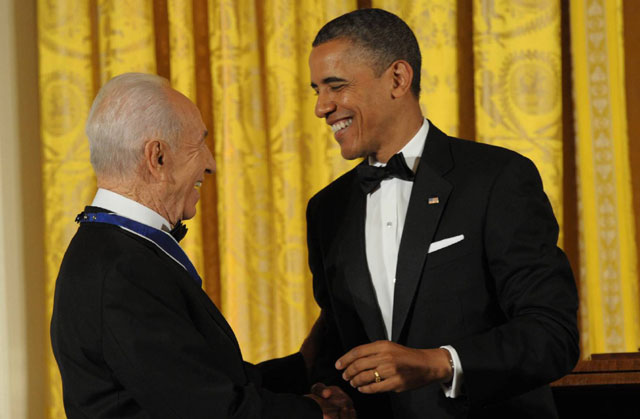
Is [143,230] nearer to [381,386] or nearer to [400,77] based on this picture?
[381,386]

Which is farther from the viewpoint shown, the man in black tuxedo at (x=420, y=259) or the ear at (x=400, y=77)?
the ear at (x=400, y=77)

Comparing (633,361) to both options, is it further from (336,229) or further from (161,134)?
(161,134)

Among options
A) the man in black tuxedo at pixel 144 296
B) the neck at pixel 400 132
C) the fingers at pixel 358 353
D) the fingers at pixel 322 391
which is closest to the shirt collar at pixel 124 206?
the man in black tuxedo at pixel 144 296

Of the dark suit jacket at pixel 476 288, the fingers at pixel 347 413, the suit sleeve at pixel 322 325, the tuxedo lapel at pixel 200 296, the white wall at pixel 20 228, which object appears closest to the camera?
the tuxedo lapel at pixel 200 296

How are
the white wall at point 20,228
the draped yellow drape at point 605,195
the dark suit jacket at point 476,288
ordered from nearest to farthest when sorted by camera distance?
the dark suit jacket at point 476,288 → the draped yellow drape at point 605,195 → the white wall at point 20,228

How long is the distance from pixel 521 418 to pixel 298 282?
1267mm

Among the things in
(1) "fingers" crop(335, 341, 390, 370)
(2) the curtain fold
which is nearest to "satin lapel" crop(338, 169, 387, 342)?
(1) "fingers" crop(335, 341, 390, 370)

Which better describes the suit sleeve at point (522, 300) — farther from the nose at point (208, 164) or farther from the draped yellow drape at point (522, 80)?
the draped yellow drape at point (522, 80)

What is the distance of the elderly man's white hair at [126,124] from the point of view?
156 centimetres

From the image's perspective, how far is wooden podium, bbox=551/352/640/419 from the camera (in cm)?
200

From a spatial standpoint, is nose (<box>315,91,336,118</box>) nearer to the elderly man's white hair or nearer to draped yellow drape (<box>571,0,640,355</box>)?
the elderly man's white hair

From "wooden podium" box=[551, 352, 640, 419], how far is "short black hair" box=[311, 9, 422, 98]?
2.52ft

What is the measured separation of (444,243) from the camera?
70.8 inches

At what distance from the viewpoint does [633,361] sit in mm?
2002
